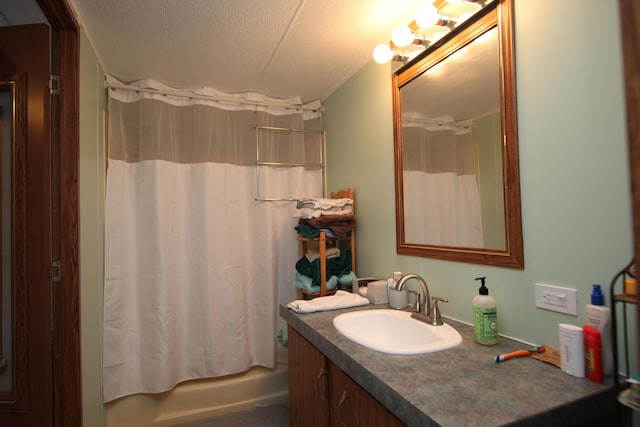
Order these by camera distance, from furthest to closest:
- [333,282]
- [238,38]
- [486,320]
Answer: [333,282], [238,38], [486,320]

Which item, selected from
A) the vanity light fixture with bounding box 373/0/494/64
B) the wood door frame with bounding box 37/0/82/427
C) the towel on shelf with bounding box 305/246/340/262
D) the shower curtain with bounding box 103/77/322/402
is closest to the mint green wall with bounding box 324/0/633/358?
the vanity light fixture with bounding box 373/0/494/64

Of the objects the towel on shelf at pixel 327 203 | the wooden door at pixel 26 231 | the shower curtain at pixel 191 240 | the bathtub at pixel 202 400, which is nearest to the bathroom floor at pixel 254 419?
the bathtub at pixel 202 400

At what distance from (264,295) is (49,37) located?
1882 millimetres

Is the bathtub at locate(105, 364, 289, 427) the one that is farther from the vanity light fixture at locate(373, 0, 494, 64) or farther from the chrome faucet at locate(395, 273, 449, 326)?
the vanity light fixture at locate(373, 0, 494, 64)

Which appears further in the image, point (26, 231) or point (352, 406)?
point (26, 231)

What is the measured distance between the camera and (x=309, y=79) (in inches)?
88.0

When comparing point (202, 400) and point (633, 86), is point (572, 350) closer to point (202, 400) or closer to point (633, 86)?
point (633, 86)

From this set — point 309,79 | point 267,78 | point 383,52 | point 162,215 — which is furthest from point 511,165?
point 162,215

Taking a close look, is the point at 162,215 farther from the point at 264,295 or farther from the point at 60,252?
the point at 264,295

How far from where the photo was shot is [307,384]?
4.68ft

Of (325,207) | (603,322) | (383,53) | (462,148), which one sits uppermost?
(383,53)

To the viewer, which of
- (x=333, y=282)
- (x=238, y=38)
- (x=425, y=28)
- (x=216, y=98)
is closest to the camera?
(x=425, y=28)

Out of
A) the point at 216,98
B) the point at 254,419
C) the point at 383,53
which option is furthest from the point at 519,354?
the point at 216,98

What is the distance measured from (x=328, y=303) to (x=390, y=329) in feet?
1.09
